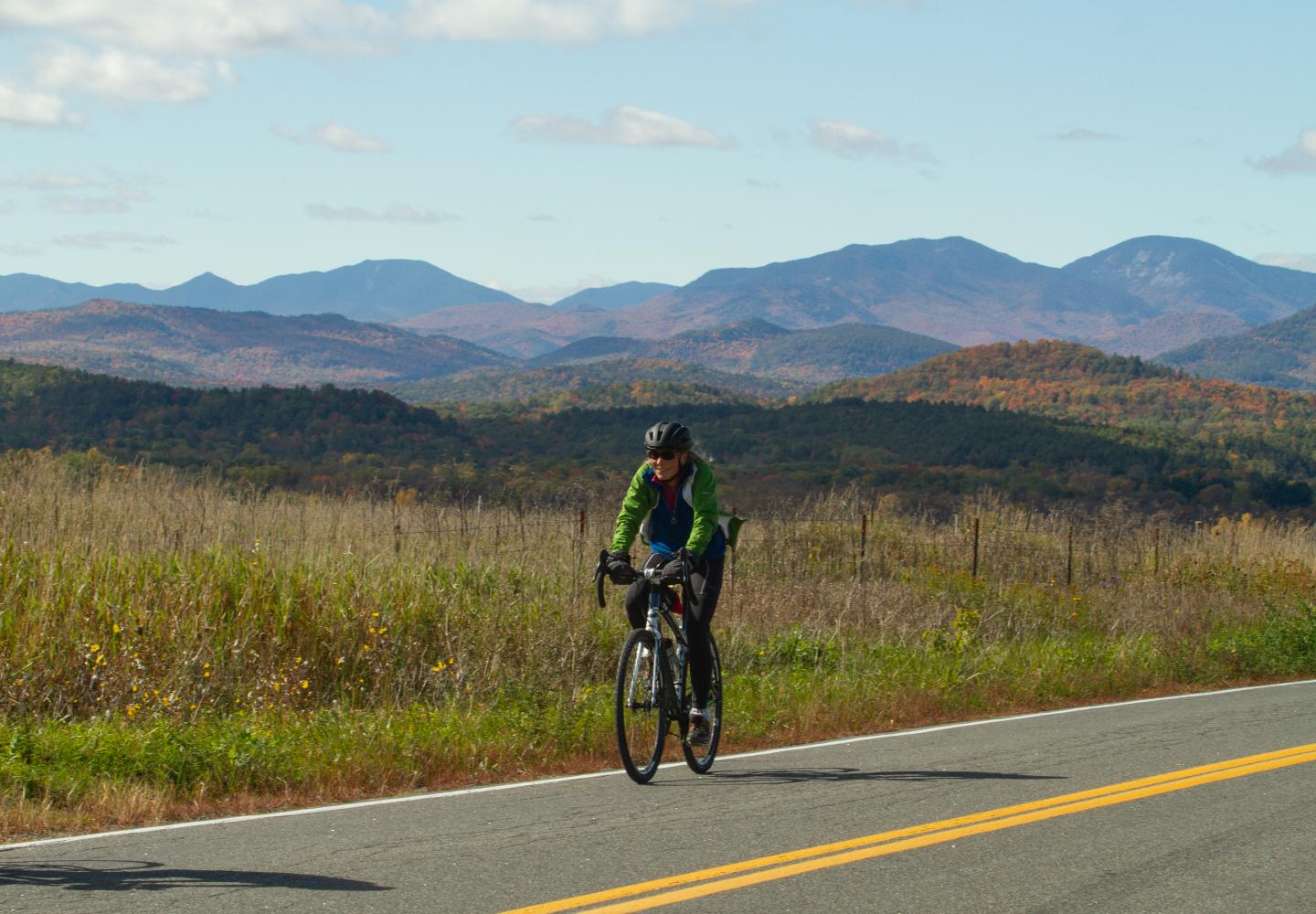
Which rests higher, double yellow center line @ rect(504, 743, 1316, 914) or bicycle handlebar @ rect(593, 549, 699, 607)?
bicycle handlebar @ rect(593, 549, 699, 607)

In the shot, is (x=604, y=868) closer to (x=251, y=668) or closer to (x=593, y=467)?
(x=251, y=668)

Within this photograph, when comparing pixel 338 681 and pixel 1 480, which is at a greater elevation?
pixel 1 480

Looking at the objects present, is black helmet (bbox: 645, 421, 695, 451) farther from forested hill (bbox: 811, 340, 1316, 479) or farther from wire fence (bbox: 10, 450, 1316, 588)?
forested hill (bbox: 811, 340, 1316, 479)

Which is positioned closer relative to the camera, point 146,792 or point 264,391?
point 146,792

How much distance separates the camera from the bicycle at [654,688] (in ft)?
27.3

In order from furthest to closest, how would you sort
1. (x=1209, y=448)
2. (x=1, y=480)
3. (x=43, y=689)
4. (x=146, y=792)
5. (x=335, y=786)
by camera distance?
(x=1209, y=448) → (x=1, y=480) → (x=43, y=689) → (x=335, y=786) → (x=146, y=792)

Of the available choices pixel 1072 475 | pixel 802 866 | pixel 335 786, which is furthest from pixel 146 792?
pixel 1072 475

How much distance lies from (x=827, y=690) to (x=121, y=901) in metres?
7.00

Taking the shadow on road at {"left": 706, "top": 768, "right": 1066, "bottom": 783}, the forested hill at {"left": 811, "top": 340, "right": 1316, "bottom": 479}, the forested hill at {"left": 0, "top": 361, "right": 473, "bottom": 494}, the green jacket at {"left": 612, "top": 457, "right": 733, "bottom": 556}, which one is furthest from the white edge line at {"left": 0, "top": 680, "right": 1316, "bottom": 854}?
the forested hill at {"left": 811, "top": 340, "right": 1316, "bottom": 479}

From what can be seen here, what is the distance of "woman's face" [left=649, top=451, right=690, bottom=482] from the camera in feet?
28.0

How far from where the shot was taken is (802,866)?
6.55 meters

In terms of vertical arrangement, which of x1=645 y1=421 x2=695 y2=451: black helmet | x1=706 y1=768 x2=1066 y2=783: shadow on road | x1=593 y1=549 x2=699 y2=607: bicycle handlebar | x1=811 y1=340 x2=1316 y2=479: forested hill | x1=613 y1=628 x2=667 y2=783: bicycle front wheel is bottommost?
x1=706 y1=768 x2=1066 y2=783: shadow on road

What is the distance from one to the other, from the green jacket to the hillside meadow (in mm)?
1686

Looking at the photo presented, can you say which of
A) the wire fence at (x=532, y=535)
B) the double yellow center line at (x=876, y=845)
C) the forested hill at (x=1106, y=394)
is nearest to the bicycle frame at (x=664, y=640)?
the double yellow center line at (x=876, y=845)
